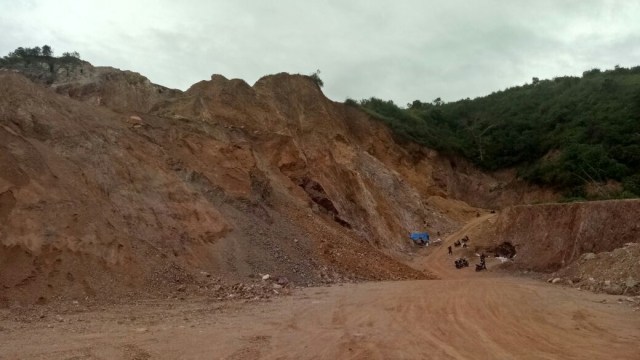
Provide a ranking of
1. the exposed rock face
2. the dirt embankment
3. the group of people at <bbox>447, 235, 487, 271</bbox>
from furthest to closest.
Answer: the exposed rock face, the group of people at <bbox>447, 235, 487, 271</bbox>, the dirt embankment

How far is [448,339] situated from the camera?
8.53 meters

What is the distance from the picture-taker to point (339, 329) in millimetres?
9461

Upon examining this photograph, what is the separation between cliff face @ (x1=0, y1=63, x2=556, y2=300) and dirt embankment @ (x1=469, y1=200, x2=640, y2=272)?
5899 millimetres

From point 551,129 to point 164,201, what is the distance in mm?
52694

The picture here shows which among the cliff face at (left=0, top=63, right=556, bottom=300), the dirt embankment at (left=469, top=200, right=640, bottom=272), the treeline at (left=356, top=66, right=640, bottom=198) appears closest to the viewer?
the cliff face at (left=0, top=63, right=556, bottom=300)

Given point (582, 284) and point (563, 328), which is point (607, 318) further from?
point (582, 284)

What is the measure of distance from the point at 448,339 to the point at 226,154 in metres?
14.7

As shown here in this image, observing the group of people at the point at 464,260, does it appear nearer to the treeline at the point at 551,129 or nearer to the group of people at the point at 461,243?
the group of people at the point at 461,243

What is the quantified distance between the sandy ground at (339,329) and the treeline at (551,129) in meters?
32.0

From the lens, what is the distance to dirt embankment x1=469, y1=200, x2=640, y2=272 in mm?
19906

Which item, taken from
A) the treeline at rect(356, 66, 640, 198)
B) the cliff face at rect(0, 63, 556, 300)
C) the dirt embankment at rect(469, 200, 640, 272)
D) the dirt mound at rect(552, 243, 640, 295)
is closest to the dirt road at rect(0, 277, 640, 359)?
the dirt mound at rect(552, 243, 640, 295)

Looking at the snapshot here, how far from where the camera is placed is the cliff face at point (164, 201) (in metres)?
12.1

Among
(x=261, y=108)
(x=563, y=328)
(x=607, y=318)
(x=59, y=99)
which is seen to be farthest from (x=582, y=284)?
(x=261, y=108)

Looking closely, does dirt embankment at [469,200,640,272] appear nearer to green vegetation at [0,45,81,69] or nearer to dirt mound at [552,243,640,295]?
dirt mound at [552,243,640,295]
